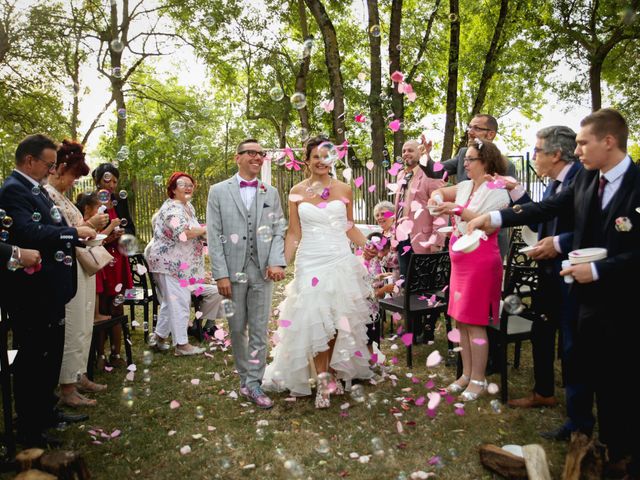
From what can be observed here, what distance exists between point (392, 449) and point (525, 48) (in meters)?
16.2

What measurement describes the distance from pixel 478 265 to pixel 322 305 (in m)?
1.36

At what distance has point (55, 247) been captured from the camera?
11.2ft

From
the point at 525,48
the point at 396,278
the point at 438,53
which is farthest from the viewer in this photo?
the point at 438,53

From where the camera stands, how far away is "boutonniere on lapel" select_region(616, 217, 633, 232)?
107 inches

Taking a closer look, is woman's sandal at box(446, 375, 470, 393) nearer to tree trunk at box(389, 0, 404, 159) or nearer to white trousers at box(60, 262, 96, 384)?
white trousers at box(60, 262, 96, 384)

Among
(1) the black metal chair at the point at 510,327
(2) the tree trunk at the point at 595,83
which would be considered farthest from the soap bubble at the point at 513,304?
(2) the tree trunk at the point at 595,83

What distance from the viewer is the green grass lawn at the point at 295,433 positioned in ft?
10.4

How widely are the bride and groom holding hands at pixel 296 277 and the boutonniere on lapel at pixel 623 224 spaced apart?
218 cm

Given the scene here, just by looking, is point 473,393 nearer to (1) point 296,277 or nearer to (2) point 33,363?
(1) point 296,277

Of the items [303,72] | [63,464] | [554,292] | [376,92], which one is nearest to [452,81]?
[376,92]

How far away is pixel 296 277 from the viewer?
4457 millimetres

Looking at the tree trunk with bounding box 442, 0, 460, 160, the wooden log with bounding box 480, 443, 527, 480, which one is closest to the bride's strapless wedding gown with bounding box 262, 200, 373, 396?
the wooden log with bounding box 480, 443, 527, 480

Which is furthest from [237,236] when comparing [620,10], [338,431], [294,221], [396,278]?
[620,10]

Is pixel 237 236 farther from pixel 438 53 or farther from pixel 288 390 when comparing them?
pixel 438 53
